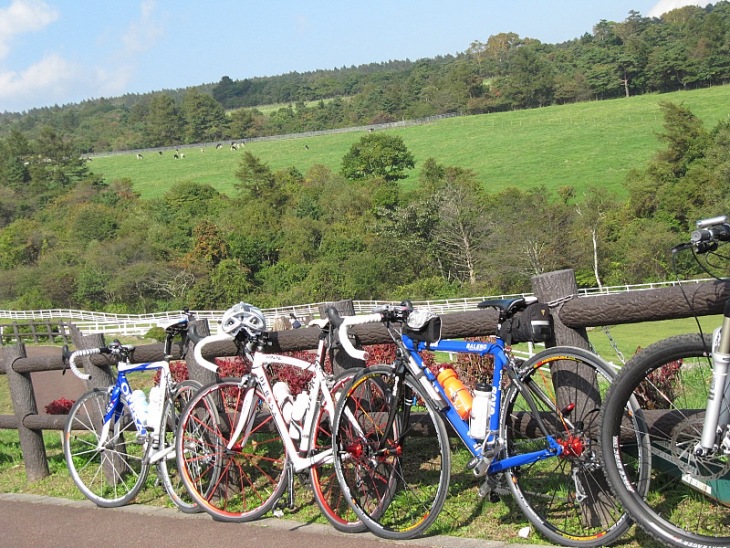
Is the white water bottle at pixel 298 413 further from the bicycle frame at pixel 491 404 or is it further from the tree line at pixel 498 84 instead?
the tree line at pixel 498 84

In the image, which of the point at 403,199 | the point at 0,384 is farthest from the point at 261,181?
the point at 0,384

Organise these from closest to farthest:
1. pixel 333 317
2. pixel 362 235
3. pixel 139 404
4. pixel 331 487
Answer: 1. pixel 333 317
2. pixel 331 487
3. pixel 139 404
4. pixel 362 235

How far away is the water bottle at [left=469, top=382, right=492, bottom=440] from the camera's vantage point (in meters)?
4.06

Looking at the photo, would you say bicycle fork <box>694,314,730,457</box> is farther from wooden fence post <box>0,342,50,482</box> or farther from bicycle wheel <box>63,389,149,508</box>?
wooden fence post <box>0,342,50,482</box>

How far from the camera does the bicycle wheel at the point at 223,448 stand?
512cm

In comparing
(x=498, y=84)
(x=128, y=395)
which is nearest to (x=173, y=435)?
(x=128, y=395)

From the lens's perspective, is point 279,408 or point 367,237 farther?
point 367,237

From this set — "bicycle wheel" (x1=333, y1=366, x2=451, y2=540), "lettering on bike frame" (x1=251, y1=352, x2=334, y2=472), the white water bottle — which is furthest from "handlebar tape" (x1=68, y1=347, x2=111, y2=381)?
"bicycle wheel" (x1=333, y1=366, x2=451, y2=540)

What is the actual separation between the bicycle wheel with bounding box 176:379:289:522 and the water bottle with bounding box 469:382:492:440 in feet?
4.87

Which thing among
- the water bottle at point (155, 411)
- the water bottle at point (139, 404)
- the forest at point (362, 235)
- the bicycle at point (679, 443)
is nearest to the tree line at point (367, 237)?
the forest at point (362, 235)

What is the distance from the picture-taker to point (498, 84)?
4665 inches

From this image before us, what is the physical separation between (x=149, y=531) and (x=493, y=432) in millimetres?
2399

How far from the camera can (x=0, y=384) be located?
2747 centimetres

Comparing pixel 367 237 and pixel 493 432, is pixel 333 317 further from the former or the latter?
pixel 367 237
